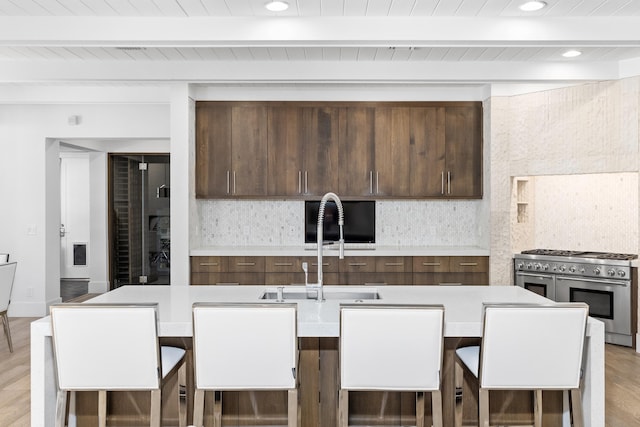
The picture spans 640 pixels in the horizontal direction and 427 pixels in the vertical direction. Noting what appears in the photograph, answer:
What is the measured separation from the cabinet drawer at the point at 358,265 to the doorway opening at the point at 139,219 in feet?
11.6

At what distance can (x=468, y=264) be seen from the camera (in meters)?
5.51

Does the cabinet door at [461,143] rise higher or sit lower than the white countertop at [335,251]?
higher

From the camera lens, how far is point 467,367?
8.46 ft

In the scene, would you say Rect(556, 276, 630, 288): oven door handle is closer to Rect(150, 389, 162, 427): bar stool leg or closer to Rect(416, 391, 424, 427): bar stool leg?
Rect(416, 391, 424, 427): bar stool leg

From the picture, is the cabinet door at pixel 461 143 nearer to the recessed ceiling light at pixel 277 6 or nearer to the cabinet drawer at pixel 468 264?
the cabinet drawer at pixel 468 264

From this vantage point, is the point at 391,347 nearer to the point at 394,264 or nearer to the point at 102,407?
the point at 102,407

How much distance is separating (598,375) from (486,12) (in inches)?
95.3

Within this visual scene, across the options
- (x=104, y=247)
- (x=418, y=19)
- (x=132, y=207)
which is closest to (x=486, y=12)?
(x=418, y=19)

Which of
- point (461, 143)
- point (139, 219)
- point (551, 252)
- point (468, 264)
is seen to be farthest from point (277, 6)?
point (139, 219)

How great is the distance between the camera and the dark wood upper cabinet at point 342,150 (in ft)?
18.8

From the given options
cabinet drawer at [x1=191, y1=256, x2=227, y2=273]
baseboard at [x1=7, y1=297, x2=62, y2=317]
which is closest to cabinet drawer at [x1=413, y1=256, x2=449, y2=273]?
cabinet drawer at [x1=191, y1=256, x2=227, y2=273]

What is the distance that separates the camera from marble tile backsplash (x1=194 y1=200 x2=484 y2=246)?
607 cm

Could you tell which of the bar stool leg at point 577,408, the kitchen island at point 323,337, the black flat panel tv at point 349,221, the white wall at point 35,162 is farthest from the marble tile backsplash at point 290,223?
the bar stool leg at point 577,408

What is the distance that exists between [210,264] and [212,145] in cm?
130
